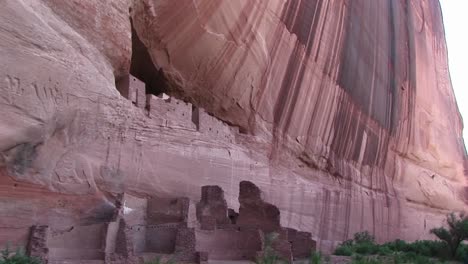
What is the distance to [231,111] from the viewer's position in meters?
13.5

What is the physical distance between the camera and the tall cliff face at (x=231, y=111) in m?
8.37

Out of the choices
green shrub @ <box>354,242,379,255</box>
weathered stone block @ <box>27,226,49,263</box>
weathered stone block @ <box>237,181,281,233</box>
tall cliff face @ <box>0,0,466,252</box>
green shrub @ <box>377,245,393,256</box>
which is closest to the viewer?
weathered stone block @ <box>27,226,49,263</box>

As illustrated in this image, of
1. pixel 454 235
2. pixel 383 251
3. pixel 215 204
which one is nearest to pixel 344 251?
pixel 383 251

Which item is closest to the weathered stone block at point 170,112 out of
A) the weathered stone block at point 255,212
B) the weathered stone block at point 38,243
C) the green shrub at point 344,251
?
the weathered stone block at point 255,212

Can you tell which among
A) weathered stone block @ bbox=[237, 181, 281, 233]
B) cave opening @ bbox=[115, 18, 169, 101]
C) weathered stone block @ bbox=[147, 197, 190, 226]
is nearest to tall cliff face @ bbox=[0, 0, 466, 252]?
cave opening @ bbox=[115, 18, 169, 101]

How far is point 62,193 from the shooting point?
8773 millimetres

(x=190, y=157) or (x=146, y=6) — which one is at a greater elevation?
(x=146, y=6)

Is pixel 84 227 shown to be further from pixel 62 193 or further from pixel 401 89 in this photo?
pixel 401 89

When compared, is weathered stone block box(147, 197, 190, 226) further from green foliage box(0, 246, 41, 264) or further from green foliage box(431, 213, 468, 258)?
green foliage box(431, 213, 468, 258)

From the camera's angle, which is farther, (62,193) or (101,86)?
(101,86)

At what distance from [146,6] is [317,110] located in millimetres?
6310

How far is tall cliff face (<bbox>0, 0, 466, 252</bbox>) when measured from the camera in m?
8.37

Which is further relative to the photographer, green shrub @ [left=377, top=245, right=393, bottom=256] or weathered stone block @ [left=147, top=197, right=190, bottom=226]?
green shrub @ [left=377, top=245, right=393, bottom=256]

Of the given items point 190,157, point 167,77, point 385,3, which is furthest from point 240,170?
point 385,3
